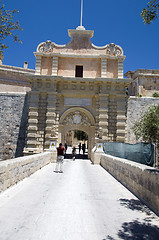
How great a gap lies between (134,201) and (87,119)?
12319 millimetres

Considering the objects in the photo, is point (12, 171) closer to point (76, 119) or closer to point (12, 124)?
point (76, 119)

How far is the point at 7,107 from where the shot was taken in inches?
724

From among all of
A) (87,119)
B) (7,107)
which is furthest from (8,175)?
(7,107)

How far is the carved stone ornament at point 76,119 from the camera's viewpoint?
54.8 ft

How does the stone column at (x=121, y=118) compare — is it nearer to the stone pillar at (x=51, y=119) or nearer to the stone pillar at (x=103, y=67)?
Result: the stone pillar at (x=103, y=67)

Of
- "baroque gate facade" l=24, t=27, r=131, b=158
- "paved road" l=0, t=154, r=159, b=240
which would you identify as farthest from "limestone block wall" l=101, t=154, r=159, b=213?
"baroque gate facade" l=24, t=27, r=131, b=158

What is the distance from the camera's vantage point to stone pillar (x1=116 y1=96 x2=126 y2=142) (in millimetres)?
15688

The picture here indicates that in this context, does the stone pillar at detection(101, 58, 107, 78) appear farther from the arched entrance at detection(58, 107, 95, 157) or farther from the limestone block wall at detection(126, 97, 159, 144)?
the limestone block wall at detection(126, 97, 159, 144)

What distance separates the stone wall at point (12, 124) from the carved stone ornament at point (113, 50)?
9.33m

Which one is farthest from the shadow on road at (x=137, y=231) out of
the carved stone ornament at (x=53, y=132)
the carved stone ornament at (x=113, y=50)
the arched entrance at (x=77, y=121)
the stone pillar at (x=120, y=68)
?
the carved stone ornament at (x=113, y=50)

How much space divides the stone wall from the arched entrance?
4.26m

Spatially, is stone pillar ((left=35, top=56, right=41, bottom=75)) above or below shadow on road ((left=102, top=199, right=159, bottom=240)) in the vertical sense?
above

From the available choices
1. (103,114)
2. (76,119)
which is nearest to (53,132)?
(76,119)

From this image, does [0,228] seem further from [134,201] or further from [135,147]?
[135,147]
